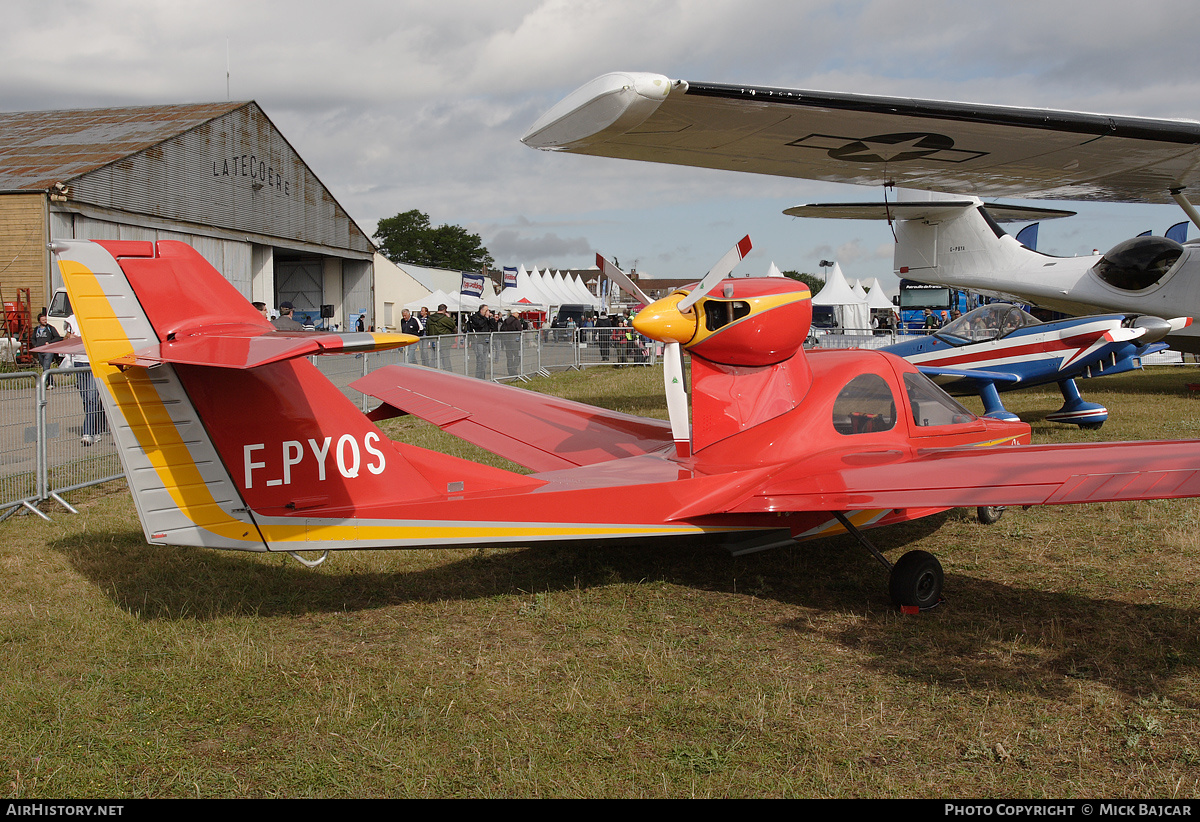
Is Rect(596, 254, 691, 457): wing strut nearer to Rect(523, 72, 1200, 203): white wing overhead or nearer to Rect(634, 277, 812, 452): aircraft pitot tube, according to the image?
Rect(634, 277, 812, 452): aircraft pitot tube

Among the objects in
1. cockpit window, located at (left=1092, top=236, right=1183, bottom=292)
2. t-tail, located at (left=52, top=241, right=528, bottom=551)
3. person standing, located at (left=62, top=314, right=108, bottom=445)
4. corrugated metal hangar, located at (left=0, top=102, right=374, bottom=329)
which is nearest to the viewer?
t-tail, located at (left=52, top=241, right=528, bottom=551)

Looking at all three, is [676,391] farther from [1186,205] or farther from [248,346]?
[1186,205]

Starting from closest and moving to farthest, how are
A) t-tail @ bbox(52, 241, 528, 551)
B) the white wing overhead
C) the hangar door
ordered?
t-tail @ bbox(52, 241, 528, 551) → the white wing overhead → the hangar door

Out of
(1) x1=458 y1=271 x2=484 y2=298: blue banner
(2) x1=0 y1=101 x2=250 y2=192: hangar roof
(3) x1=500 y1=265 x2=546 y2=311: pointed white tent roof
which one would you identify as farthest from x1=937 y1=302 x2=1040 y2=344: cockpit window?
(3) x1=500 y1=265 x2=546 y2=311: pointed white tent roof

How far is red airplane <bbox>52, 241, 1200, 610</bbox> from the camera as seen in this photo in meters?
4.65

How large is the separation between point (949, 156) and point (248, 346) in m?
12.1

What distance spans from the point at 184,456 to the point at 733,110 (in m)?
8.10

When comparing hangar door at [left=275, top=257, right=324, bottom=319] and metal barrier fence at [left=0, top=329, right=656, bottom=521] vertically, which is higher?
hangar door at [left=275, top=257, right=324, bottom=319]

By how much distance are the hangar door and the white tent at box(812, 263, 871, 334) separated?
28256 mm

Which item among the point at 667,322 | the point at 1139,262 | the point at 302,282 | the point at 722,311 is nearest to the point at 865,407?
the point at 722,311

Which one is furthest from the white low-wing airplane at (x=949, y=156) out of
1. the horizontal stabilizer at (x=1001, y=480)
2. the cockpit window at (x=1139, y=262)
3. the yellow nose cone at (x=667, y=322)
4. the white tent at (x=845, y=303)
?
the white tent at (x=845, y=303)

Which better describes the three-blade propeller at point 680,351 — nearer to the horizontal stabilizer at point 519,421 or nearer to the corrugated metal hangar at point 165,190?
A: the horizontal stabilizer at point 519,421

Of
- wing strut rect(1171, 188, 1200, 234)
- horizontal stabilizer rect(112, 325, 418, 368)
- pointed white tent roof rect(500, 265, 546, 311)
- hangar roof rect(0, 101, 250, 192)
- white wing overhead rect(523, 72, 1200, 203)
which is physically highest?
hangar roof rect(0, 101, 250, 192)
